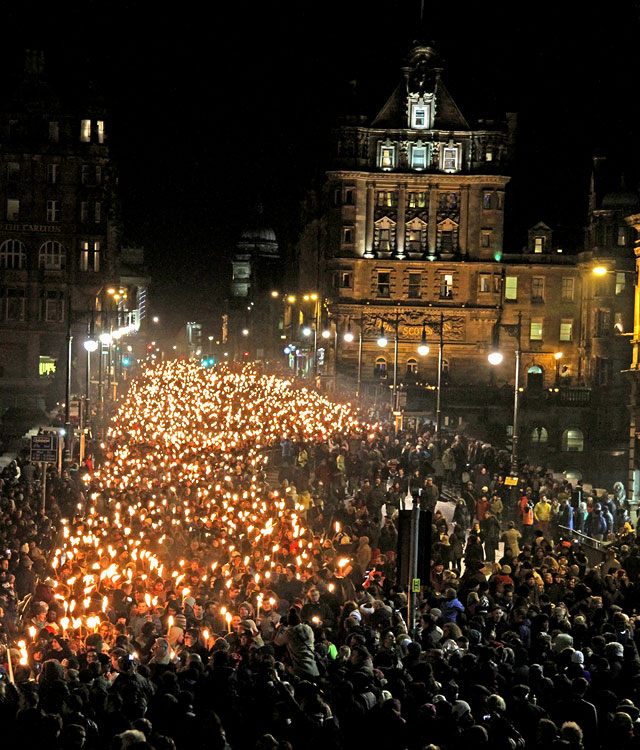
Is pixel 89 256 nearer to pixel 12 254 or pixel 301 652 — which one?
pixel 12 254

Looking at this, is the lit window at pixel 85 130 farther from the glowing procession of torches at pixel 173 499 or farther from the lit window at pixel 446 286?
the glowing procession of torches at pixel 173 499

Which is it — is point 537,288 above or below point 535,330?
above

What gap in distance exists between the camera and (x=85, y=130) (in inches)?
3174

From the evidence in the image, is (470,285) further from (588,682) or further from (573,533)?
(588,682)

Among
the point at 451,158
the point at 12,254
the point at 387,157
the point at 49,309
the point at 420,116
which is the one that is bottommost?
the point at 49,309

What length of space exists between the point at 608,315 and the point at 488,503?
45.5 meters

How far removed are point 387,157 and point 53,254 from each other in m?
24.2

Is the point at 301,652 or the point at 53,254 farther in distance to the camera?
the point at 53,254

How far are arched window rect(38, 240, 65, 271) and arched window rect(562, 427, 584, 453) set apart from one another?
3145 cm

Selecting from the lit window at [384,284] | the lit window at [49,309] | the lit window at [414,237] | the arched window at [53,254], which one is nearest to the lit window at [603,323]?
the lit window at [384,284]

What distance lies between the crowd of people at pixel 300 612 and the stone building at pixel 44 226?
40.7 meters

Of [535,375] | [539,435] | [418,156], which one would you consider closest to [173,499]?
[539,435]

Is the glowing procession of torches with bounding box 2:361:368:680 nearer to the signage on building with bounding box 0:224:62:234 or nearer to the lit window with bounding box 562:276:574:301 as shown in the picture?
the signage on building with bounding box 0:224:62:234

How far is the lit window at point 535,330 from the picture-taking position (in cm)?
8819
